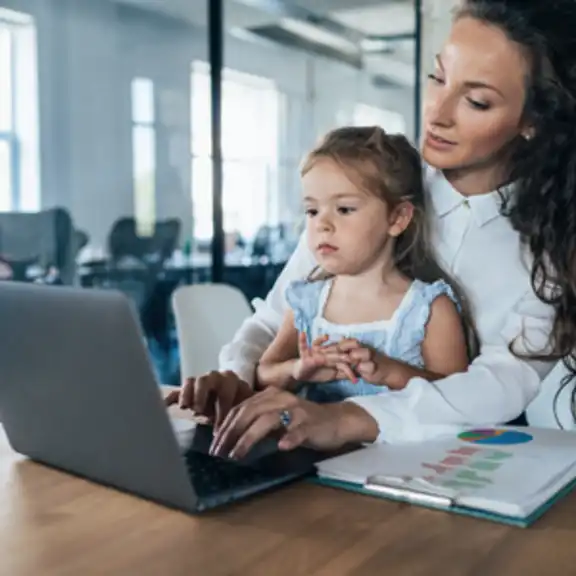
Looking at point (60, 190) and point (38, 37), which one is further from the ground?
point (38, 37)

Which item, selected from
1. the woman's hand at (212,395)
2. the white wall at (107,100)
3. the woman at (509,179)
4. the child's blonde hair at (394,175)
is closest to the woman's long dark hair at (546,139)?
the woman at (509,179)

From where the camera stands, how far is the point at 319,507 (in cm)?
85

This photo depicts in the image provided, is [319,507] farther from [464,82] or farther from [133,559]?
[464,82]

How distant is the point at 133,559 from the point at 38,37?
5.01m

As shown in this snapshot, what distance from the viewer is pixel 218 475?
0.91 metres

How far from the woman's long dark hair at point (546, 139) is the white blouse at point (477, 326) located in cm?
4

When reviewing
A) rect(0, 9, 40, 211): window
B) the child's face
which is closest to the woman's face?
the child's face

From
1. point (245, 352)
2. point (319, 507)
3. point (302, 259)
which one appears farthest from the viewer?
point (302, 259)

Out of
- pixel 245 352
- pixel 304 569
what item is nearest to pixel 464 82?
pixel 245 352

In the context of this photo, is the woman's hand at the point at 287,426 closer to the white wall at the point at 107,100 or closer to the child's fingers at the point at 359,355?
the child's fingers at the point at 359,355

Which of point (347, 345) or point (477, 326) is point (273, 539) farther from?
point (477, 326)

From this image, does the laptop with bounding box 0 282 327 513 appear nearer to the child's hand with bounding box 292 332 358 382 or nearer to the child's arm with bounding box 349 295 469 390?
the child's hand with bounding box 292 332 358 382

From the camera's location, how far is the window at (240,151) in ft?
15.3

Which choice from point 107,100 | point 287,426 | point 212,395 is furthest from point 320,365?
point 107,100
